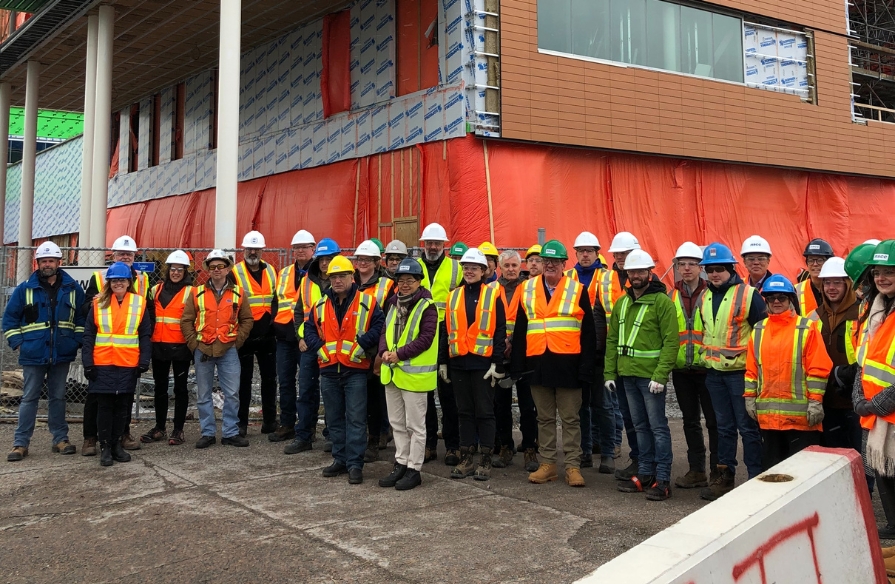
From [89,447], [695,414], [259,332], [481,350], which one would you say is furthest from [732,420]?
[89,447]

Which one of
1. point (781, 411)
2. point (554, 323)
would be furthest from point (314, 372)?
point (781, 411)

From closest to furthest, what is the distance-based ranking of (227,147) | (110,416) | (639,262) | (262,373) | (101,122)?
(639,262) → (110,416) → (262,373) → (227,147) → (101,122)

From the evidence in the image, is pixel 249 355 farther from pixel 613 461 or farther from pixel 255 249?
pixel 613 461

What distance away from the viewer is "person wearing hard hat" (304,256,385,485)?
22.7 feet

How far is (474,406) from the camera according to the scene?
7168 mm

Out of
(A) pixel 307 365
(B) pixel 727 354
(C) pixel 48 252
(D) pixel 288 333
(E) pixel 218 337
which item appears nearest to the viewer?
(B) pixel 727 354

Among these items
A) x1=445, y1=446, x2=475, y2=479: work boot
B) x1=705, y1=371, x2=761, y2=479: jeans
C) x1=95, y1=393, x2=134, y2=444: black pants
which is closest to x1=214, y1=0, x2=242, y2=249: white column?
x1=95, y1=393, x2=134, y2=444: black pants

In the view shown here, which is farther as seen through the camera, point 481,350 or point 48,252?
point 48,252

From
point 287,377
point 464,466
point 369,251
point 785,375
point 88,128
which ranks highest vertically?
point 88,128

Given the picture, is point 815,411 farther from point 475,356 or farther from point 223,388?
point 223,388

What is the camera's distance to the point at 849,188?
66.9 feet

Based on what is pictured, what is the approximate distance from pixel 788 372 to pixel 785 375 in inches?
1.2

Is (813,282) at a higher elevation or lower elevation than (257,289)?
lower

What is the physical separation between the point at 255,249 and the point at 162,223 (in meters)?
19.0
